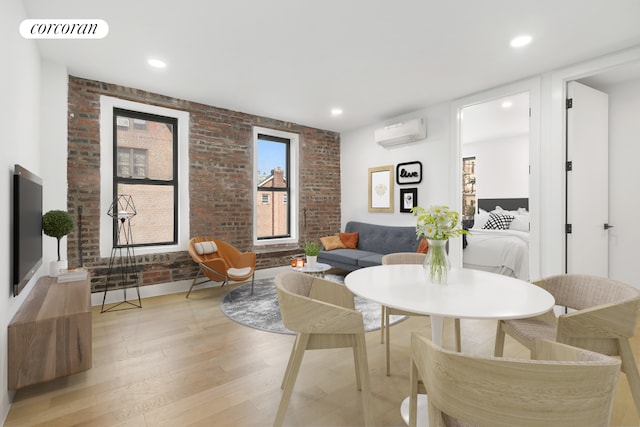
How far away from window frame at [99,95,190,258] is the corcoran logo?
50.2 inches

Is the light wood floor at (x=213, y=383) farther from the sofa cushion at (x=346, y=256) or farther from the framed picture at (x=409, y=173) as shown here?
the framed picture at (x=409, y=173)

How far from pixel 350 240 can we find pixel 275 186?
5.47ft

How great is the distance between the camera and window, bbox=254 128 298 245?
5453 millimetres

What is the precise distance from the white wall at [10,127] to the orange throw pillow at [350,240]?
4250mm

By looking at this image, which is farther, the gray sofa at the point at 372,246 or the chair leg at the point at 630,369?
the gray sofa at the point at 372,246

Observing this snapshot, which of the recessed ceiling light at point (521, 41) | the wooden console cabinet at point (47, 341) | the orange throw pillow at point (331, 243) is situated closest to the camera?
the wooden console cabinet at point (47, 341)

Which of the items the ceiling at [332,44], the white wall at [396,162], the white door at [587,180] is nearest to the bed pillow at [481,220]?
the white wall at [396,162]

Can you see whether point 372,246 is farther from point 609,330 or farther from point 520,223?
point 609,330

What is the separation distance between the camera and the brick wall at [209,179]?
3740mm

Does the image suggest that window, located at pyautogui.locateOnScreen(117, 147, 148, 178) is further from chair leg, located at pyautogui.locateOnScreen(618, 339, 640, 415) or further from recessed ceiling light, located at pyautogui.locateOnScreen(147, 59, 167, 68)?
chair leg, located at pyautogui.locateOnScreen(618, 339, 640, 415)

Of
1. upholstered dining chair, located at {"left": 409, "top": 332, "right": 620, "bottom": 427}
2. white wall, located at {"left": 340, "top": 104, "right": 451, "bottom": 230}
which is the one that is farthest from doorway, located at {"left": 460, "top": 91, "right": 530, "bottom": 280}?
upholstered dining chair, located at {"left": 409, "top": 332, "right": 620, "bottom": 427}

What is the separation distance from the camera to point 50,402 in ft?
6.38

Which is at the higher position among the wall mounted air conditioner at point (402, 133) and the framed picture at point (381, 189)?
the wall mounted air conditioner at point (402, 133)

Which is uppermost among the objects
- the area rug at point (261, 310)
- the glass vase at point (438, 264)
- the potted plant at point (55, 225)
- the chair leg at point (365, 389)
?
the potted plant at point (55, 225)
